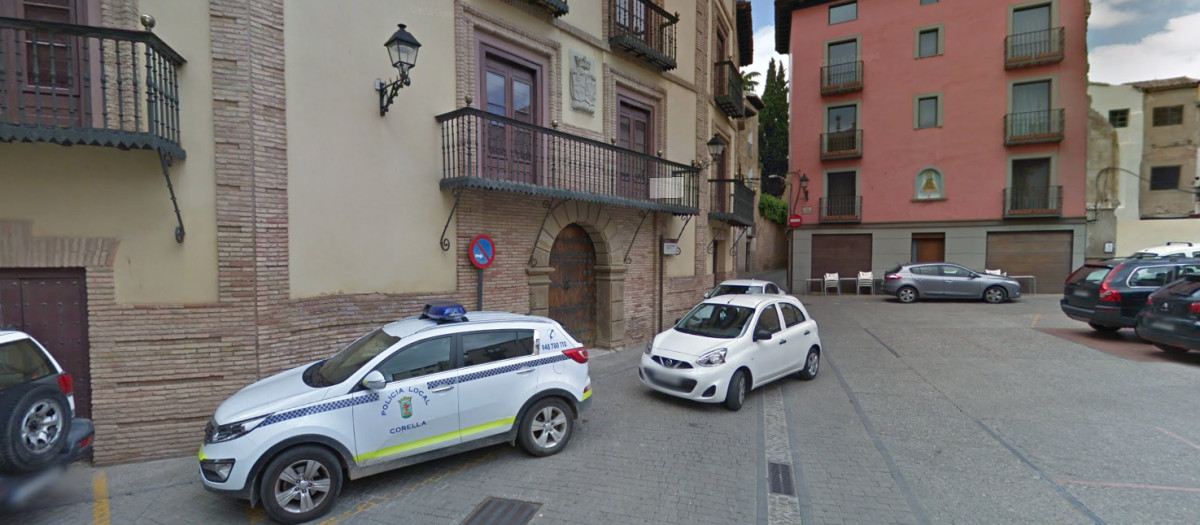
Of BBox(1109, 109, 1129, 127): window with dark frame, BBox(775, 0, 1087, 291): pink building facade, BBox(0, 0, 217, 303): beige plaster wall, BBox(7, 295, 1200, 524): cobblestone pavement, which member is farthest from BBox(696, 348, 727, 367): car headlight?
A: BBox(1109, 109, 1129, 127): window with dark frame

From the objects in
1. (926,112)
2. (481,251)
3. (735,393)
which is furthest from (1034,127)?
(481,251)

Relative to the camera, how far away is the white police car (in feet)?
13.3

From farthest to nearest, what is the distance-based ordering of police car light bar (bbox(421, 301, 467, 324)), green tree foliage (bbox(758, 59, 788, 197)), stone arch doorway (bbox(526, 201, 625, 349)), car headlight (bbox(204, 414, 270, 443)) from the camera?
1. green tree foliage (bbox(758, 59, 788, 197))
2. stone arch doorway (bbox(526, 201, 625, 349))
3. police car light bar (bbox(421, 301, 467, 324))
4. car headlight (bbox(204, 414, 270, 443))

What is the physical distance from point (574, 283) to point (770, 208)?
31633mm

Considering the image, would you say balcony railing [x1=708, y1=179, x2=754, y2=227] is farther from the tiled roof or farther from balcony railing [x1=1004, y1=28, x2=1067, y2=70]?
the tiled roof

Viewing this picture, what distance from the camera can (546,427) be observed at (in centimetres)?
548

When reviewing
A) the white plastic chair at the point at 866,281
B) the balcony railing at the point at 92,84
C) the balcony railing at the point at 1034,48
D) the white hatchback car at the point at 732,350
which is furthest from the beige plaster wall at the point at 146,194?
the balcony railing at the point at 1034,48

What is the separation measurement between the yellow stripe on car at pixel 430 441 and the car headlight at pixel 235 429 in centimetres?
86

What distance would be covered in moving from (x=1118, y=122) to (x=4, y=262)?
35.8m

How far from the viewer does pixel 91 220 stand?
549 centimetres

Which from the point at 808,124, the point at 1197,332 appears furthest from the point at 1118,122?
the point at 1197,332

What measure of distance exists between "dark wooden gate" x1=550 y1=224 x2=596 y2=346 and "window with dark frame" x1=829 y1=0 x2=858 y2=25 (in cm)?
1992

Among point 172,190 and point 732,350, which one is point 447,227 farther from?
point 732,350

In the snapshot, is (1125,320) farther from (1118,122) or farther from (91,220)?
(1118,122)
